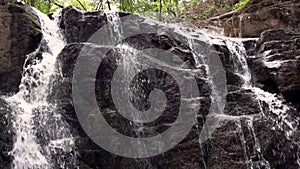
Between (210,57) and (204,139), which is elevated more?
(210,57)

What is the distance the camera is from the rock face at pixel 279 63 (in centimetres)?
766

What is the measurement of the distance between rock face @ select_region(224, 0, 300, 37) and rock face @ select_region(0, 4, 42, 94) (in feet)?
20.7

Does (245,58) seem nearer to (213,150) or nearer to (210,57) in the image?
(210,57)

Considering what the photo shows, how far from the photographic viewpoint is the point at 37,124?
20.6 ft

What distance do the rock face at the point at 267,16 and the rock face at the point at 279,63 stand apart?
172 centimetres

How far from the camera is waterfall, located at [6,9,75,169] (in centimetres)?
587

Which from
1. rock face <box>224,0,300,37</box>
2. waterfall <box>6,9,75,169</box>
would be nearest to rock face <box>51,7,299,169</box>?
waterfall <box>6,9,75,169</box>

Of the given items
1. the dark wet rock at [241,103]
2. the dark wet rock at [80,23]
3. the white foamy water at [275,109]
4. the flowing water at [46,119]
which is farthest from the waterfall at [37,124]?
the white foamy water at [275,109]

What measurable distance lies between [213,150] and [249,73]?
10.5 ft

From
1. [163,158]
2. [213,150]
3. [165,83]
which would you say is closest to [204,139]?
[213,150]

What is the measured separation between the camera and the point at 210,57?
332 inches

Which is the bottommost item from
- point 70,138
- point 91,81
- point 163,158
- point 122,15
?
point 163,158

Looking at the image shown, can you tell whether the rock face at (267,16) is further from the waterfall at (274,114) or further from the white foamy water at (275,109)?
the waterfall at (274,114)

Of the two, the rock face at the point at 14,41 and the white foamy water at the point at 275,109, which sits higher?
the rock face at the point at 14,41
